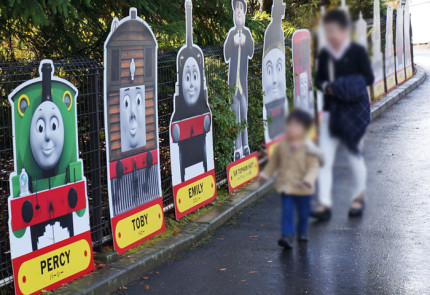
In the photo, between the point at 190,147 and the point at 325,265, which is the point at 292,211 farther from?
the point at 190,147

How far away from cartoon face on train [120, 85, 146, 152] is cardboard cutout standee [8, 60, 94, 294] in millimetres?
600

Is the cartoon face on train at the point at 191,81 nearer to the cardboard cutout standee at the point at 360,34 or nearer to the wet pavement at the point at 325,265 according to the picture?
the wet pavement at the point at 325,265

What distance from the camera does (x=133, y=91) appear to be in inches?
227

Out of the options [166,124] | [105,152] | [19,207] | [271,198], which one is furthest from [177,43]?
[271,198]

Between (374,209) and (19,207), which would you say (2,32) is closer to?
(19,207)

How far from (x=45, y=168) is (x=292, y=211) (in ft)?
14.5

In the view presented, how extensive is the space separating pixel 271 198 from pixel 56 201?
445cm

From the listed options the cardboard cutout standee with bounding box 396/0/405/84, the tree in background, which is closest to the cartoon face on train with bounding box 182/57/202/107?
the tree in background

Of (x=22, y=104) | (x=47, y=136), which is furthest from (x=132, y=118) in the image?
(x=22, y=104)

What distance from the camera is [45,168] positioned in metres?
4.91

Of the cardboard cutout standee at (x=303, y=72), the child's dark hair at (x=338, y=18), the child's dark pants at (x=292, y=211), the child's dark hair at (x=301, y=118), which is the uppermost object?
the child's dark hair at (x=338, y=18)

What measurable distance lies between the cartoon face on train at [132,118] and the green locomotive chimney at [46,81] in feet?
2.69

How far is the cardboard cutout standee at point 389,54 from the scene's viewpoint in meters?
0.90

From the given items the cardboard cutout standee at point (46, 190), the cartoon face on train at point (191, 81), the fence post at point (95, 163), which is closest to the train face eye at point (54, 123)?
the cardboard cutout standee at point (46, 190)
